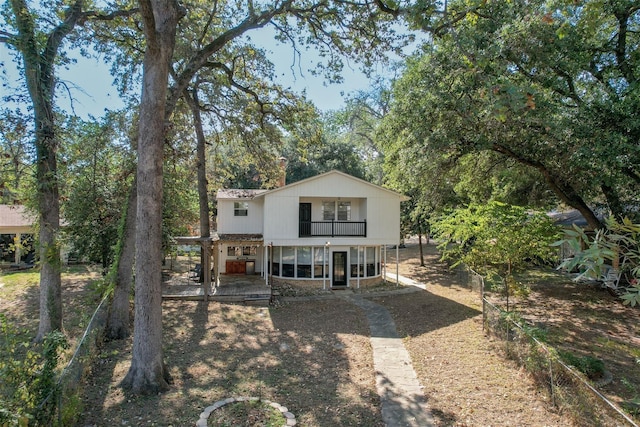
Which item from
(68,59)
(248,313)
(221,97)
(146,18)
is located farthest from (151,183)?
(221,97)

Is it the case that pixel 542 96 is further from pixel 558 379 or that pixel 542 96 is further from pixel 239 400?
pixel 239 400

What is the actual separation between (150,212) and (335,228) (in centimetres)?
1234

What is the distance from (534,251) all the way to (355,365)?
6.83 meters

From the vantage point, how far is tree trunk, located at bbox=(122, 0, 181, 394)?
7.10m

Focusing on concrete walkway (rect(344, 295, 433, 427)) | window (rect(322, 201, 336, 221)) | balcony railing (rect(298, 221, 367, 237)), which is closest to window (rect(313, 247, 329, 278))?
balcony railing (rect(298, 221, 367, 237))

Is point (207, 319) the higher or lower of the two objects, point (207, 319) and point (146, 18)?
the lower

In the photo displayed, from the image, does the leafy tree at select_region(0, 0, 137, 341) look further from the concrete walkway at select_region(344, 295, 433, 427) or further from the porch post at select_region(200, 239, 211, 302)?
the concrete walkway at select_region(344, 295, 433, 427)

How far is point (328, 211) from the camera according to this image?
64.0 feet

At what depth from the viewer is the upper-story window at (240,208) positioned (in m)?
20.7

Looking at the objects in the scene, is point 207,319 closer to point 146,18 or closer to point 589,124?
point 146,18

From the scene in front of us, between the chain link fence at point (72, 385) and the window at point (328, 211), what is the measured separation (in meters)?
12.1

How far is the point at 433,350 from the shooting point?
10.0m

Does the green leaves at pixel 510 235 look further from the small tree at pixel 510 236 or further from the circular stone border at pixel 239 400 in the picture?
the circular stone border at pixel 239 400

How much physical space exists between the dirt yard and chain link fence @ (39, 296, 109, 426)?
1.21 feet
